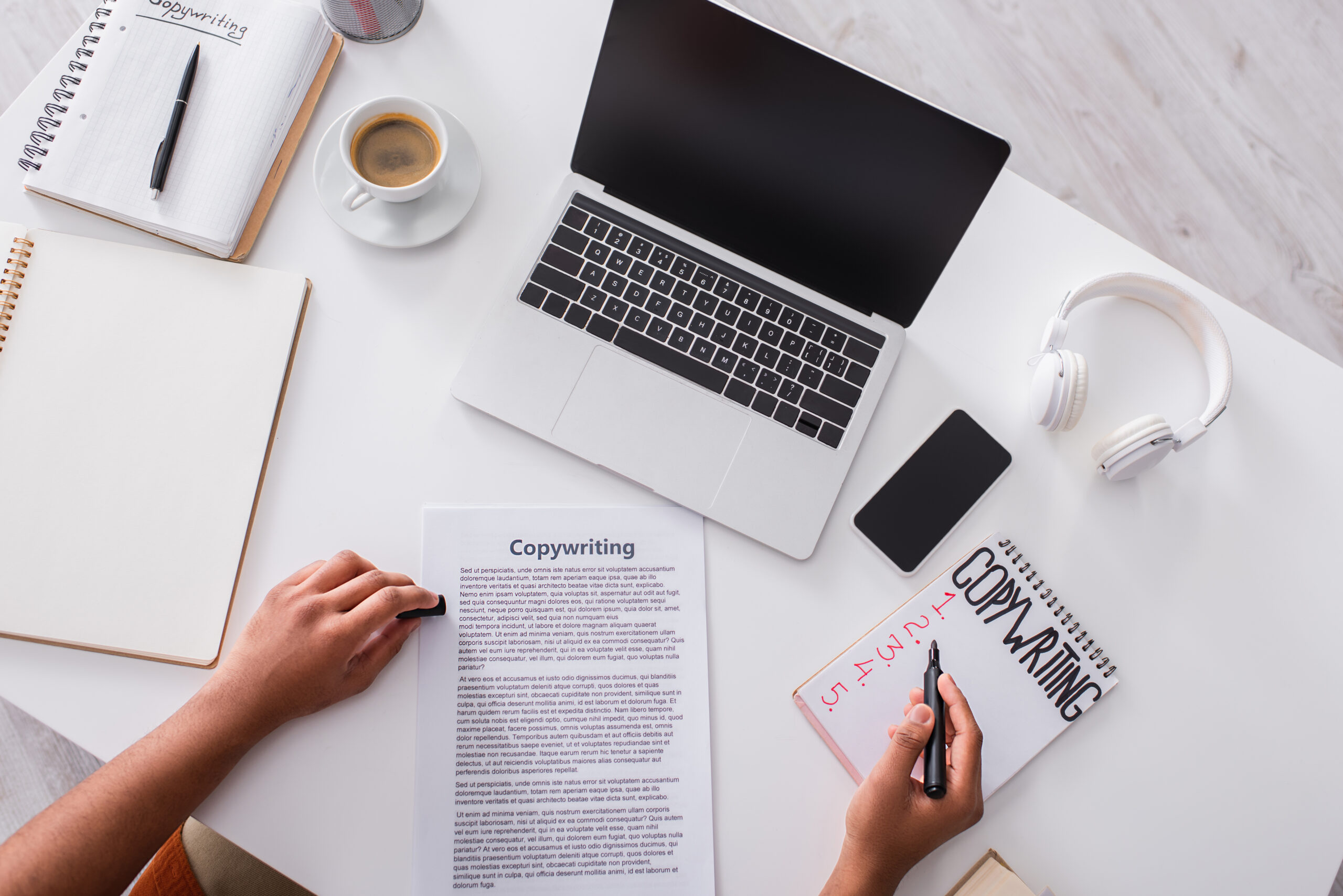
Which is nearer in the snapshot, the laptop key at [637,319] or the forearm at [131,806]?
the forearm at [131,806]

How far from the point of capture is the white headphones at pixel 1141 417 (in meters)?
0.79

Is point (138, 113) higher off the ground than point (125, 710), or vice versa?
point (138, 113)

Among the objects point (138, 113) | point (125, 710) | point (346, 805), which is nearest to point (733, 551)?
point (346, 805)

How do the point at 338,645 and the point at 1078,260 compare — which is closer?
the point at 338,645

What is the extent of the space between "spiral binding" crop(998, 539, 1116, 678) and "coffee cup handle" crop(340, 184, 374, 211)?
2.48ft

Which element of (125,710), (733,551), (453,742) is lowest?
(125,710)

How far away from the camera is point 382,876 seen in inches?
28.8

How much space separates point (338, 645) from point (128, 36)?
69 centimetres

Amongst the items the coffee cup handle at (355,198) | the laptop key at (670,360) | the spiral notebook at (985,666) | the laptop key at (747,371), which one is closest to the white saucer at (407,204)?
the coffee cup handle at (355,198)

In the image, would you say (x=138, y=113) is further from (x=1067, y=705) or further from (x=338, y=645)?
(x=1067, y=705)

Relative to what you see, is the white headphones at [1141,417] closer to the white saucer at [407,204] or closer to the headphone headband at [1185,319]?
the headphone headband at [1185,319]

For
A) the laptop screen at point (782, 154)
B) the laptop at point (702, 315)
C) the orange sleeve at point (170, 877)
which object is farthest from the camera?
the orange sleeve at point (170, 877)

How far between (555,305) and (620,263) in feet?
0.27

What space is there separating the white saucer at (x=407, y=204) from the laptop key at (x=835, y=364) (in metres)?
0.42
